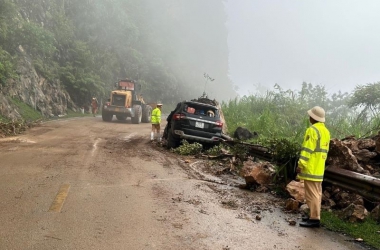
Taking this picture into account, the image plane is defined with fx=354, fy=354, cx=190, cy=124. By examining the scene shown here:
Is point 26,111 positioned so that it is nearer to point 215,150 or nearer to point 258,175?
point 215,150

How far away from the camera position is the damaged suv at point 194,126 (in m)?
12.2

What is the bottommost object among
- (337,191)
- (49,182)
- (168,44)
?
(49,182)

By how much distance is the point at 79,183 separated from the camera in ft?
21.8

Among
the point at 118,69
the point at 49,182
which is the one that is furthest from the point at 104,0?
the point at 49,182

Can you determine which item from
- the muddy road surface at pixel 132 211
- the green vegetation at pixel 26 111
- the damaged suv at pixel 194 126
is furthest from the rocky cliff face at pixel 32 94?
the muddy road surface at pixel 132 211

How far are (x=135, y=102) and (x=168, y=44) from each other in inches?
1699

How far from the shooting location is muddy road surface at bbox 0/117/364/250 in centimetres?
423

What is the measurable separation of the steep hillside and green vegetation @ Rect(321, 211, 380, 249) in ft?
59.1

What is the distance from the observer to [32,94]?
966 inches

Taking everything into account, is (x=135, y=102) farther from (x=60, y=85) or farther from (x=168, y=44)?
(x=168, y=44)

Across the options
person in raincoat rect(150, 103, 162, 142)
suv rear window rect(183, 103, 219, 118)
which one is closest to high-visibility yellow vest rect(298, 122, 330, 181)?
suv rear window rect(183, 103, 219, 118)

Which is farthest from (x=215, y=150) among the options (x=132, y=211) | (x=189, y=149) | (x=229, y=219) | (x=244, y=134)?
(x=132, y=211)

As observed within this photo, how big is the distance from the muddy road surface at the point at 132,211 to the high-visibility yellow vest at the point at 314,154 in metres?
0.84

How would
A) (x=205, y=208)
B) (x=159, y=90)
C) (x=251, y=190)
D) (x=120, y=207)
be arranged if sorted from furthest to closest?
1. (x=159, y=90)
2. (x=251, y=190)
3. (x=205, y=208)
4. (x=120, y=207)
